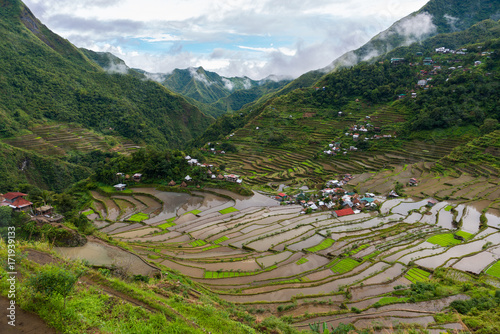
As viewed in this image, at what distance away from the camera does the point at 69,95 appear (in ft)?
214

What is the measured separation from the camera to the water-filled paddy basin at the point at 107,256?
39.4ft

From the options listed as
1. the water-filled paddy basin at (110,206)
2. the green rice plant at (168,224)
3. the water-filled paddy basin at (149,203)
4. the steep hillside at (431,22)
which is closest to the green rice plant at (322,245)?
the green rice plant at (168,224)

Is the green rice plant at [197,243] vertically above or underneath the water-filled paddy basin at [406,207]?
underneath

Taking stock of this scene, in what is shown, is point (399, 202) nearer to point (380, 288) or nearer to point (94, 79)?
point (380, 288)

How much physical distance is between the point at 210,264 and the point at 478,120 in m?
46.1

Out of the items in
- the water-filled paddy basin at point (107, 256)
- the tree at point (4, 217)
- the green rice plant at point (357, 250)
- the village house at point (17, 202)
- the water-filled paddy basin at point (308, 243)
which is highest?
the tree at point (4, 217)

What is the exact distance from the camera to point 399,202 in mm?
26422

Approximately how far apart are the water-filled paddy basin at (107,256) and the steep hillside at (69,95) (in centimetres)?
4863

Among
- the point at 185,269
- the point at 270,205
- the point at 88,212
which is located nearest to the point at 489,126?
the point at 270,205

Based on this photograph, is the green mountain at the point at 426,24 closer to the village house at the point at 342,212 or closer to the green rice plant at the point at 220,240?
the village house at the point at 342,212

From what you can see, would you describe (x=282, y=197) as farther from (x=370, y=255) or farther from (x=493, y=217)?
(x=493, y=217)

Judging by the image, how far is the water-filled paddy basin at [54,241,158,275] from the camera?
12023 mm

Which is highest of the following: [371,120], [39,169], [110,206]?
[371,120]

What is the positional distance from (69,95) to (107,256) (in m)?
70.9
